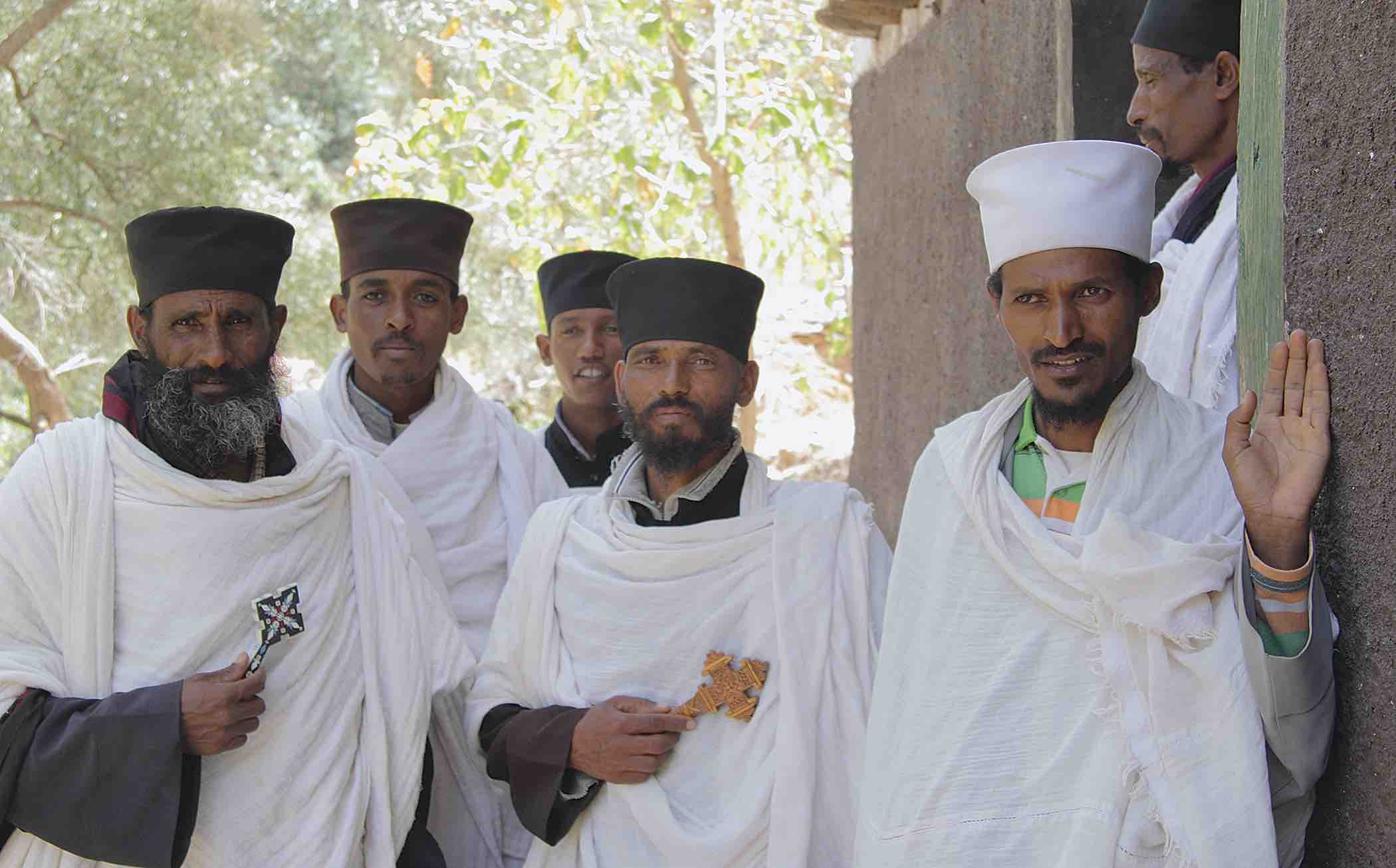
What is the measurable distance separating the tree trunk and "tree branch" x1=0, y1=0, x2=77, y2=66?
1.33 m

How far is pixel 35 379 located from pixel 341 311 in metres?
3.12

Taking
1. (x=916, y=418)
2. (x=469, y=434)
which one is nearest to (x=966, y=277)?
(x=916, y=418)

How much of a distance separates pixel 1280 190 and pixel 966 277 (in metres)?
2.48

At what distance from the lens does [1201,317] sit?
3.35 m

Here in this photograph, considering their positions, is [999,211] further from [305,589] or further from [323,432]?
[323,432]

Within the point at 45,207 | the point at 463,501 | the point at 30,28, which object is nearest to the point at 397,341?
the point at 463,501

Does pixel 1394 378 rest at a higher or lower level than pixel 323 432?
lower

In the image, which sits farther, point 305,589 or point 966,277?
point 966,277

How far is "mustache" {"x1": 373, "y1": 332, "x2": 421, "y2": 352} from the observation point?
13.4 ft

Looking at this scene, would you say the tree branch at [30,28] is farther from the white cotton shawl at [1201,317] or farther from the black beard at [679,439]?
the white cotton shawl at [1201,317]

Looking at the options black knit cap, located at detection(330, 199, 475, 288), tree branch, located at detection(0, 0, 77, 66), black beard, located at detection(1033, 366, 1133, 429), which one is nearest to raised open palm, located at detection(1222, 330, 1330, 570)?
black beard, located at detection(1033, 366, 1133, 429)

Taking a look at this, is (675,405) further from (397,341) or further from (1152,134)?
(1152,134)

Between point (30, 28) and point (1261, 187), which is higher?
point (30, 28)

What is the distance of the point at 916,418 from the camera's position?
538 centimetres
